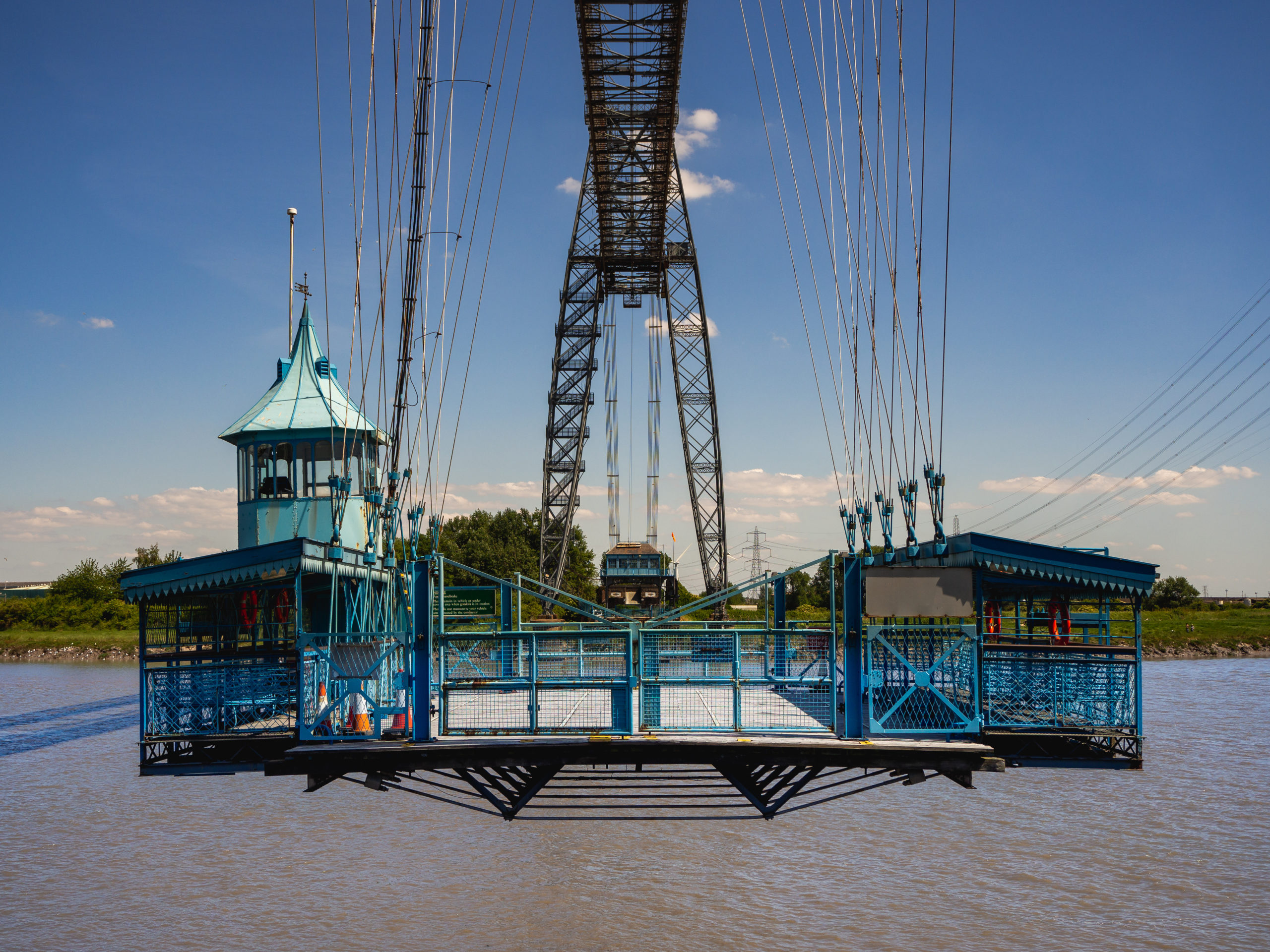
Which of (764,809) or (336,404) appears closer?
(764,809)

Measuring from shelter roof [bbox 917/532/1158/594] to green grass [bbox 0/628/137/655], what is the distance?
66429 millimetres

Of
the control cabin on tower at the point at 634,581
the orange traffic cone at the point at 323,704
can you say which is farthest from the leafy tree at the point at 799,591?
the orange traffic cone at the point at 323,704

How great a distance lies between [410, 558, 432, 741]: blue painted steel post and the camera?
10.9 meters

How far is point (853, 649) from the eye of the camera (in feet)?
35.7

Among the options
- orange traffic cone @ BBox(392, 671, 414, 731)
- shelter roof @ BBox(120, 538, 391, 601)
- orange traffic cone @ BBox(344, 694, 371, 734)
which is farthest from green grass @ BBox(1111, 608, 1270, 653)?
shelter roof @ BBox(120, 538, 391, 601)

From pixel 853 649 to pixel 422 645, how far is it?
15.9 ft

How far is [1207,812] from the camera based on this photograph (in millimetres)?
22453

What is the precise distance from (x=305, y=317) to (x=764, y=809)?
65.4ft

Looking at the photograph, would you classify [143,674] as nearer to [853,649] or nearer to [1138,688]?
[853,649]

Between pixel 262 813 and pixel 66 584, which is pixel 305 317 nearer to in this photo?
pixel 262 813

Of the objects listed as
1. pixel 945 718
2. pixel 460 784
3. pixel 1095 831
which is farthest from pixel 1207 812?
pixel 460 784

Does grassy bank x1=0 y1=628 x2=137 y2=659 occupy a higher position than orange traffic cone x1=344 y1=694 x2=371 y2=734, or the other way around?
orange traffic cone x1=344 y1=694 x2=371 y2=734

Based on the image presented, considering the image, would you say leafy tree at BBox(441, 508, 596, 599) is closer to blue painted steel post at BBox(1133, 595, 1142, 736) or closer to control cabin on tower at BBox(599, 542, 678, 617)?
control cabin on tower at BBox(599, 542, 678, 617)

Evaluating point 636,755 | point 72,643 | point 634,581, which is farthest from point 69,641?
point 636,755
